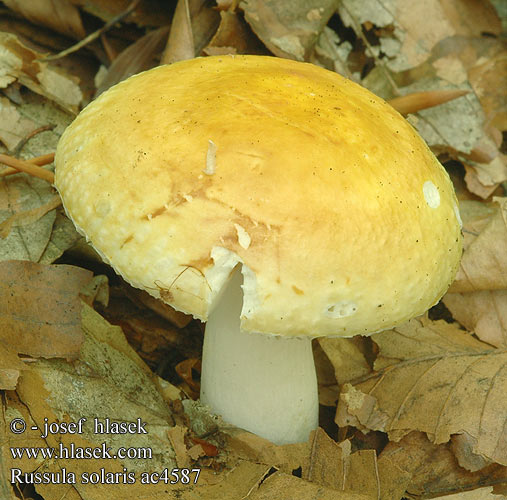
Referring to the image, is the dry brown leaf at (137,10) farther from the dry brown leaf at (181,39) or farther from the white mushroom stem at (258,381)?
the white mushroom stem at (258,381)

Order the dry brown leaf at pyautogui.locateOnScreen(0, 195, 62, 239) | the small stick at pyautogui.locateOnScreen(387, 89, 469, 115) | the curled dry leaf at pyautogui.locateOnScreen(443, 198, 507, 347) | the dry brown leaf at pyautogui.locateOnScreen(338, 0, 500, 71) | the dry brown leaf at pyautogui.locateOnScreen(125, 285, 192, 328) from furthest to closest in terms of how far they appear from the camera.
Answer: the dry brown leaf at pyautogui.locateOnScreen(338, 0, 500, 71) < the small stick at pyautogui.locateOnScreen(387, 89, 469, 115) < the curled dry leaf at pyautogui.locateOnScreen(443, 198, 507, 347) < the dry brown leaf at pyautogui.locateOnScreen(125, 285, 192, 328) < the dry brown leaf at pyautogui.locateOnScreen(0, 195, 62, 239)

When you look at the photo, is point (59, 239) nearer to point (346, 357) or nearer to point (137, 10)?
point (346, 357)

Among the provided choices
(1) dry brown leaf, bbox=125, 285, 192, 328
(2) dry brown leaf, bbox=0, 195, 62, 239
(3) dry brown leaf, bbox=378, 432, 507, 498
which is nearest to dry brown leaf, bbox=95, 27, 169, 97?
(2) dry brown leaf, bbox=0, 195, 62, 239

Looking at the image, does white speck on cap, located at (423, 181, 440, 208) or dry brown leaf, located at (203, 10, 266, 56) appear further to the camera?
dry brown leaf, located at (203, 10, 266, 56)

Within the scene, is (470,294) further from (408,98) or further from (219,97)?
(219,97)

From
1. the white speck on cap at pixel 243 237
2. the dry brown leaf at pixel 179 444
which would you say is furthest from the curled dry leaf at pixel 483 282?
the white speck on cap at pixel 243 237

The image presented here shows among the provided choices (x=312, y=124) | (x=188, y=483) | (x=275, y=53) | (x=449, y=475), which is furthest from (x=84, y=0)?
(x=449, y=475)

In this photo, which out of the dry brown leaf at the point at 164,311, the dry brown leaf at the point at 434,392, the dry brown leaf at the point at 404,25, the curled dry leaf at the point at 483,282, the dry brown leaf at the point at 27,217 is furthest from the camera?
the dry brown leaf at the point at 404,25

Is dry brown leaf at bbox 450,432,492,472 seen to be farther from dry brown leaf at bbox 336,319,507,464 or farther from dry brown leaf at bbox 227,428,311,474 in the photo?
dry brown leaf at bbox 227,428,311,474
